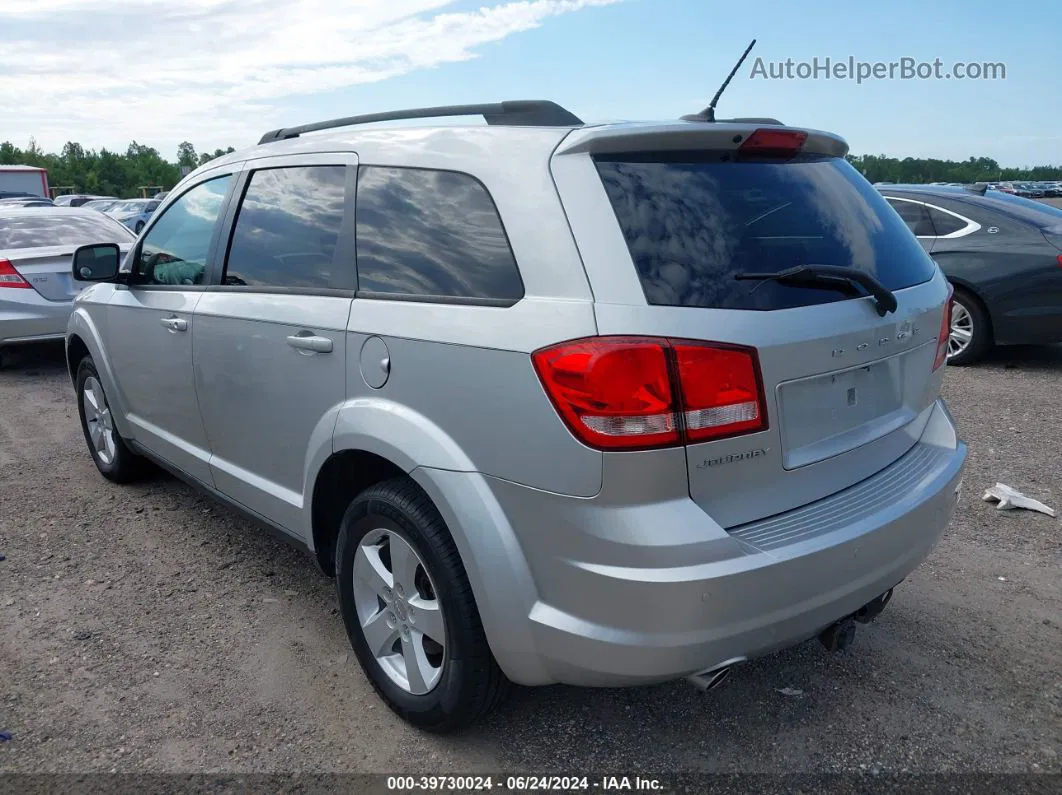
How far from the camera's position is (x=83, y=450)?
591cm

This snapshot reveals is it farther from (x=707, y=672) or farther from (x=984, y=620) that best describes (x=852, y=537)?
(x=984, y=620)

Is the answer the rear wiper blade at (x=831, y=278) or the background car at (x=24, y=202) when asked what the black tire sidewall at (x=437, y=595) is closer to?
the rear wiper blade at (x=831, y=278)

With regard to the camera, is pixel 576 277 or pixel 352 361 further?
pixel 352 361

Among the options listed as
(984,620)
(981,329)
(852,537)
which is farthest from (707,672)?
(981,329)

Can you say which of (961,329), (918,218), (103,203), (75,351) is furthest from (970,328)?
(103,203)

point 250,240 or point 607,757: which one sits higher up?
point 250,240

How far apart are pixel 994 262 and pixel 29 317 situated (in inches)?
344

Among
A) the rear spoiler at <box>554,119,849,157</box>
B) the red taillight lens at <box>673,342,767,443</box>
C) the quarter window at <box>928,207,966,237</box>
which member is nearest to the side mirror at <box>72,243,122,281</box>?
the rear spoiler at <box>554,119,849,157</box>

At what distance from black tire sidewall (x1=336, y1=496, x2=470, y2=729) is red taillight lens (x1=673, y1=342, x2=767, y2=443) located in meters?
0.82

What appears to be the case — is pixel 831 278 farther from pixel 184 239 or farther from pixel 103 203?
pixel 103 203

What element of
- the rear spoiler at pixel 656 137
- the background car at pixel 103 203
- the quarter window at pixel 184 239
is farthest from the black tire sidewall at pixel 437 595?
the background car at pixel 103 203

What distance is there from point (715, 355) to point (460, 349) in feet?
2.23

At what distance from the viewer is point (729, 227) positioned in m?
2.30

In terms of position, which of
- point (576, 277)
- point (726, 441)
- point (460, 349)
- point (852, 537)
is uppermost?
point (576, 277)
